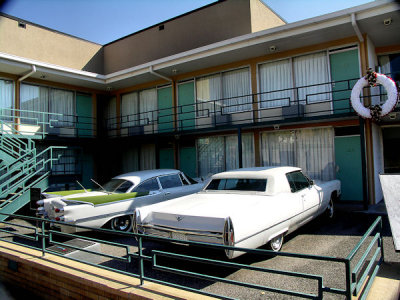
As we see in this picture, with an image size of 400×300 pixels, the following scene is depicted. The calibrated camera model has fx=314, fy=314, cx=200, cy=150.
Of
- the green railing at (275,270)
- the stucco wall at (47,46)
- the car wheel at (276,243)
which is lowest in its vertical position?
the car wheel at (276,243)

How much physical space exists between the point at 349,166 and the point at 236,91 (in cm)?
486

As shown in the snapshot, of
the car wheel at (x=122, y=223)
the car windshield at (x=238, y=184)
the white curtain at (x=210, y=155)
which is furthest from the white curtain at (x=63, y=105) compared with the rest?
the car windshield at (x=238, y=184)

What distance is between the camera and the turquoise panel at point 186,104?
13109 millimetres

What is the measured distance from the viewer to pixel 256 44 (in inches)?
409

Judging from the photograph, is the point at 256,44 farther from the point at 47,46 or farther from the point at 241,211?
the point at 47,46

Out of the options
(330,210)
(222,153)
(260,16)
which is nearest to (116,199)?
(330,210)

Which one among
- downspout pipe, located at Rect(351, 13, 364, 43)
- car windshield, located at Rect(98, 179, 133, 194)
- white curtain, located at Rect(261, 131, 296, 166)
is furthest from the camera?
white curtain, located at Rect(261, 131, 296, 166)

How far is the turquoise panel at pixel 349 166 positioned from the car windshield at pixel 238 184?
5323mm

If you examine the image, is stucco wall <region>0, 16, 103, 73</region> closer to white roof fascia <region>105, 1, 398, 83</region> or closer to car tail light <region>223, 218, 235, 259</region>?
white roof fascia <region>105, 1, 398, 83</region>

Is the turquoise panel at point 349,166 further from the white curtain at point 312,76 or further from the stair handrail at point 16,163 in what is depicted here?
the stair handrail at point 16,163

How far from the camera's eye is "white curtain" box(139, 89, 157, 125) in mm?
14555

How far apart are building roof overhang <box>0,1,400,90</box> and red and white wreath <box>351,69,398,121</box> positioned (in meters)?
1.65

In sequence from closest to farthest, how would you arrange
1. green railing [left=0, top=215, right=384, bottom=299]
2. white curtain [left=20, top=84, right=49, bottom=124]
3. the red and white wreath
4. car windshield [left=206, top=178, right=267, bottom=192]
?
green railing [left=0, top=215, right=384, bottom=299]
car windshield [left=206, top=178, right=267, bottom=192]
the red and white wreath
white curtain [left=20, top=84, right=49, bottom=124]

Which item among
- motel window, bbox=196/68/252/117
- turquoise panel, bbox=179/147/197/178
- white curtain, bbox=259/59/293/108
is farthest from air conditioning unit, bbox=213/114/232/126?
turquoise panel, bbox=179/147/197/178
